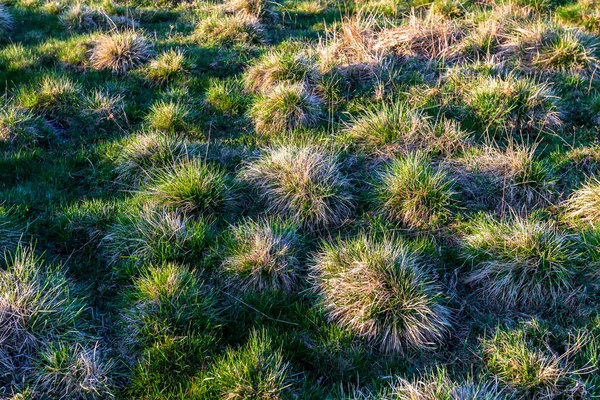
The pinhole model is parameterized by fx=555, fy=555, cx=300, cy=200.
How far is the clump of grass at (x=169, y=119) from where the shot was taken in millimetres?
6797

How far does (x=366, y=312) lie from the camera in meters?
4.28

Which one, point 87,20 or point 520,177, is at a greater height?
point 87,20

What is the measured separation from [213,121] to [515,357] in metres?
4.60

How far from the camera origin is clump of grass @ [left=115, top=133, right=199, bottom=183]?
5992 mm

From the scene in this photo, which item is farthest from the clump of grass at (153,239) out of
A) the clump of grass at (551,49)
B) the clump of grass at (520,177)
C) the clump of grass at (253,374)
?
the clump of grass at (551,49)

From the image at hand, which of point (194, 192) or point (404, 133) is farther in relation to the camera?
point (404, 133)

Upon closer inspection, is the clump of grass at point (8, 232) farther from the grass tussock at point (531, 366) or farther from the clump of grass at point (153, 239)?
the grass tussock at point (531, 366)

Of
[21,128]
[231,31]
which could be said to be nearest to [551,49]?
[231,31]

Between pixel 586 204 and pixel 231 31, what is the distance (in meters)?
5.96

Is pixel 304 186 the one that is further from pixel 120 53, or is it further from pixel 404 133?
pixel 120 53

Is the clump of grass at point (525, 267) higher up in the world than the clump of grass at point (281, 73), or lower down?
lower down

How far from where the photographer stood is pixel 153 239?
4934 millimetres

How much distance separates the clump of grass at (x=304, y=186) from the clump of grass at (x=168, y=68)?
9.34 ft

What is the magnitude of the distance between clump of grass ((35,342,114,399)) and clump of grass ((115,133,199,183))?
236cm
